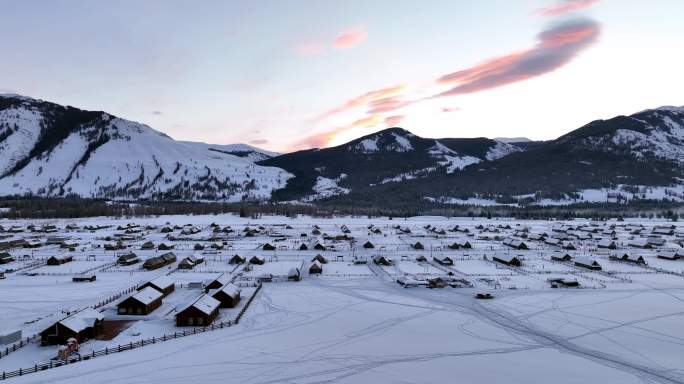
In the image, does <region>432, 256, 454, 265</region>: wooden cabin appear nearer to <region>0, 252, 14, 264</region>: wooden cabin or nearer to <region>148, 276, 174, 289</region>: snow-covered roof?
<region>148, 276, 174, 289</region>: snow-covered roof

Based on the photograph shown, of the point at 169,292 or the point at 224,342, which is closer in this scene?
the point at 224,342

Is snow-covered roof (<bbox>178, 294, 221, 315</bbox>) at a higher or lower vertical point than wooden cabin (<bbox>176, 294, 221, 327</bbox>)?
higher

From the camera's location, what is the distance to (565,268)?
5331 cm

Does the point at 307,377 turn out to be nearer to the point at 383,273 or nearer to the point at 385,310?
the point at 385,310

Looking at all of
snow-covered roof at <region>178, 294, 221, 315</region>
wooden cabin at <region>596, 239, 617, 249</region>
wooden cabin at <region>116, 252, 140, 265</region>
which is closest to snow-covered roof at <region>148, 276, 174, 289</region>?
snow-covered roof at <region>178, 294, 221, 315</region>

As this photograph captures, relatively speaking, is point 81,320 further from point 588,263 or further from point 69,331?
point 588,263

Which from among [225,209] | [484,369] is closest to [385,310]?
[484,369]

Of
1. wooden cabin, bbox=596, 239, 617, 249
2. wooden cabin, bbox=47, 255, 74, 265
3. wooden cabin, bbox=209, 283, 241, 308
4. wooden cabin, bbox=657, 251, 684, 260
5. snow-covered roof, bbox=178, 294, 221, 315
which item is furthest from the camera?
wooden cabin, bbox=596, 239, 617, 249

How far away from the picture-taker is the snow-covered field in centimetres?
2292

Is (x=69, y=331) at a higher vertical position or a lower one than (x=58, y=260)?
lower

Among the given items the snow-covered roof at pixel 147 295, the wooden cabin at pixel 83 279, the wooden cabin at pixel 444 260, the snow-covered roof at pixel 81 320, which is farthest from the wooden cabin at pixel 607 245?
the wooden cabin at pixel 83 279

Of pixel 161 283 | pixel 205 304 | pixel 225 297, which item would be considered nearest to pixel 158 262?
pixel 161 283

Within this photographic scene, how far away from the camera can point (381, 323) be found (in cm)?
3098

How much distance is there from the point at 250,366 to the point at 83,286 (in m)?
27.0
